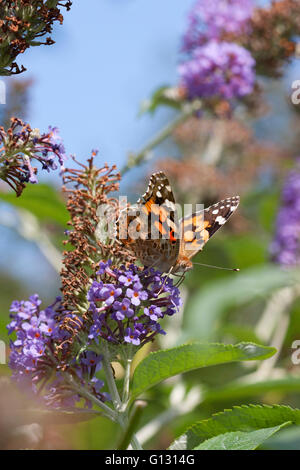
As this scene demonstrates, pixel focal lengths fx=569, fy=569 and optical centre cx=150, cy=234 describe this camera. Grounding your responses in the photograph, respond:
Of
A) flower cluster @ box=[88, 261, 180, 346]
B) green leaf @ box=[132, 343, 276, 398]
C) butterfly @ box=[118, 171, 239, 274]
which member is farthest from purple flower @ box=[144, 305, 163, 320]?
butterfly @ box=[118, 171, 239, 274]

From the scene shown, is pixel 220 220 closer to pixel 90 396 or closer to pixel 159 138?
pixel 90 396

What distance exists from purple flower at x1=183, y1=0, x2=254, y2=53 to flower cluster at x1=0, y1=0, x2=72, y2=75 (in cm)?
258

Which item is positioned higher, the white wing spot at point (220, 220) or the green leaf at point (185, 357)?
the white wing spot at point (220, 220)

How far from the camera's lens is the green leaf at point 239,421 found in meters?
1.35

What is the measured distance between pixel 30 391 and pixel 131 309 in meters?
0.33

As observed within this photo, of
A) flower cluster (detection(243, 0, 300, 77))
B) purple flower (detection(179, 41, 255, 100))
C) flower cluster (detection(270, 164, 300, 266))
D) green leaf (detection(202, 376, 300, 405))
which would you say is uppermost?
flower cluster (detection(243, 0, 300, 77))

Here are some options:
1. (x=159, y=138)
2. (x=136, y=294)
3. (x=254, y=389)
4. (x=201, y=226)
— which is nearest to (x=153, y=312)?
(x=136, y=294)

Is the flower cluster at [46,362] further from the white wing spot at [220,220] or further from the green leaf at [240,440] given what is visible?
the white wing spot at [220,220]

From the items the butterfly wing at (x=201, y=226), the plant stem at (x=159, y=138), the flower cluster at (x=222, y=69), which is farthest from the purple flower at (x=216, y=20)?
the butterfly wing at (x=201, y=226)

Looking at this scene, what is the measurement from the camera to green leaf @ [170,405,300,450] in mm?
1348

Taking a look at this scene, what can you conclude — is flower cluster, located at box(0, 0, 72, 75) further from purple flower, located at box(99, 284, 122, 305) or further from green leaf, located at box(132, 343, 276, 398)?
green leaf, located at box(132, 343, 276, 398)

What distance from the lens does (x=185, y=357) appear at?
1.40 m

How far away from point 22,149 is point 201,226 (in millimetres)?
684

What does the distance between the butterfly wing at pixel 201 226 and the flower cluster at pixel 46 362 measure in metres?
0.55
